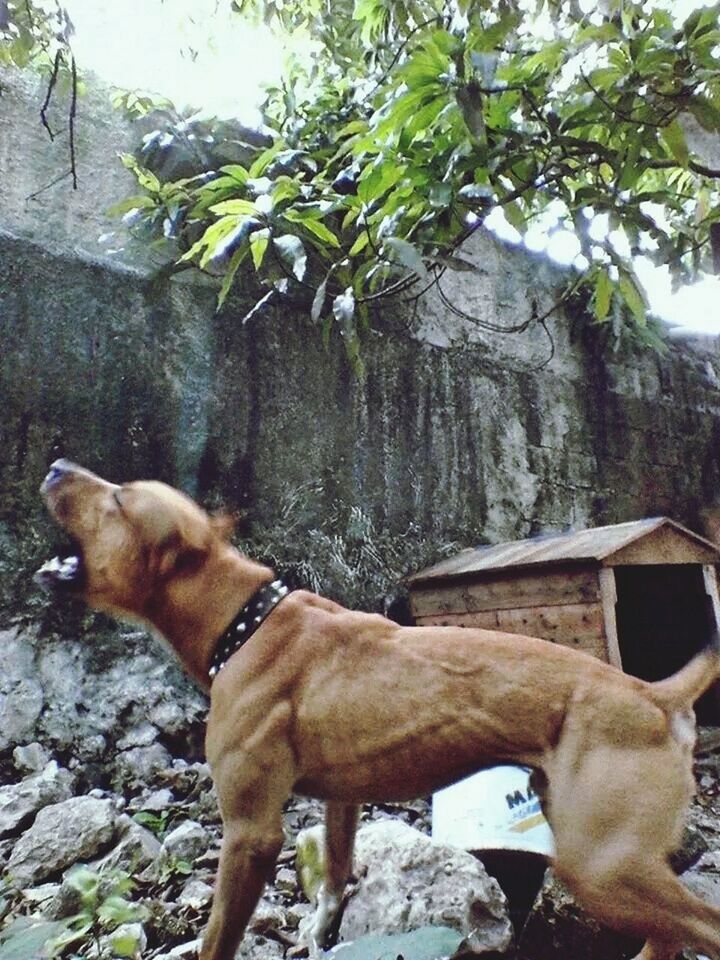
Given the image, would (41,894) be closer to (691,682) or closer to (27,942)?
(27,942)

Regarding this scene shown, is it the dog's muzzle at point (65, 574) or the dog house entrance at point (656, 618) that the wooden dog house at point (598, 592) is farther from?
the dog's muzzle at point (65, 574)

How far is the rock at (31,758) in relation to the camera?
372cm

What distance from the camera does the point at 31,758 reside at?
376 centimetres

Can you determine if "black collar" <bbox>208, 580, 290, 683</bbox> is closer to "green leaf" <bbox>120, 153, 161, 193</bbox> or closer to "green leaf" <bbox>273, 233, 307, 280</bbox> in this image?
"green leaf" <bbox>273, 233, 307, 280</bbox>

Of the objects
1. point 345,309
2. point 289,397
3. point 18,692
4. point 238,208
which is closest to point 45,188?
point 289,397

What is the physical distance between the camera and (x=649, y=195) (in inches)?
112

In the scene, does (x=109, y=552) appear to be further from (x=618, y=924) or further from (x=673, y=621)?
(x=673, y=621)

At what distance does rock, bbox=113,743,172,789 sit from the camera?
12.8 ft

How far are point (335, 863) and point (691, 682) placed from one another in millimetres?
1246

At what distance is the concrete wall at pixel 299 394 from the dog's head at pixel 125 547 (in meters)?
1.97

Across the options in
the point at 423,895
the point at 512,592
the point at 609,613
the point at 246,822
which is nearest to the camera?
the point at 246,822

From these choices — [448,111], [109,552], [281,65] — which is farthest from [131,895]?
[281,65]

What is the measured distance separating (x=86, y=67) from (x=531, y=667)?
5.01 meters

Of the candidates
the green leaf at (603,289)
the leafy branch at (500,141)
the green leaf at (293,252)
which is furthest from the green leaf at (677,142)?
the green leaf at (293,252)
